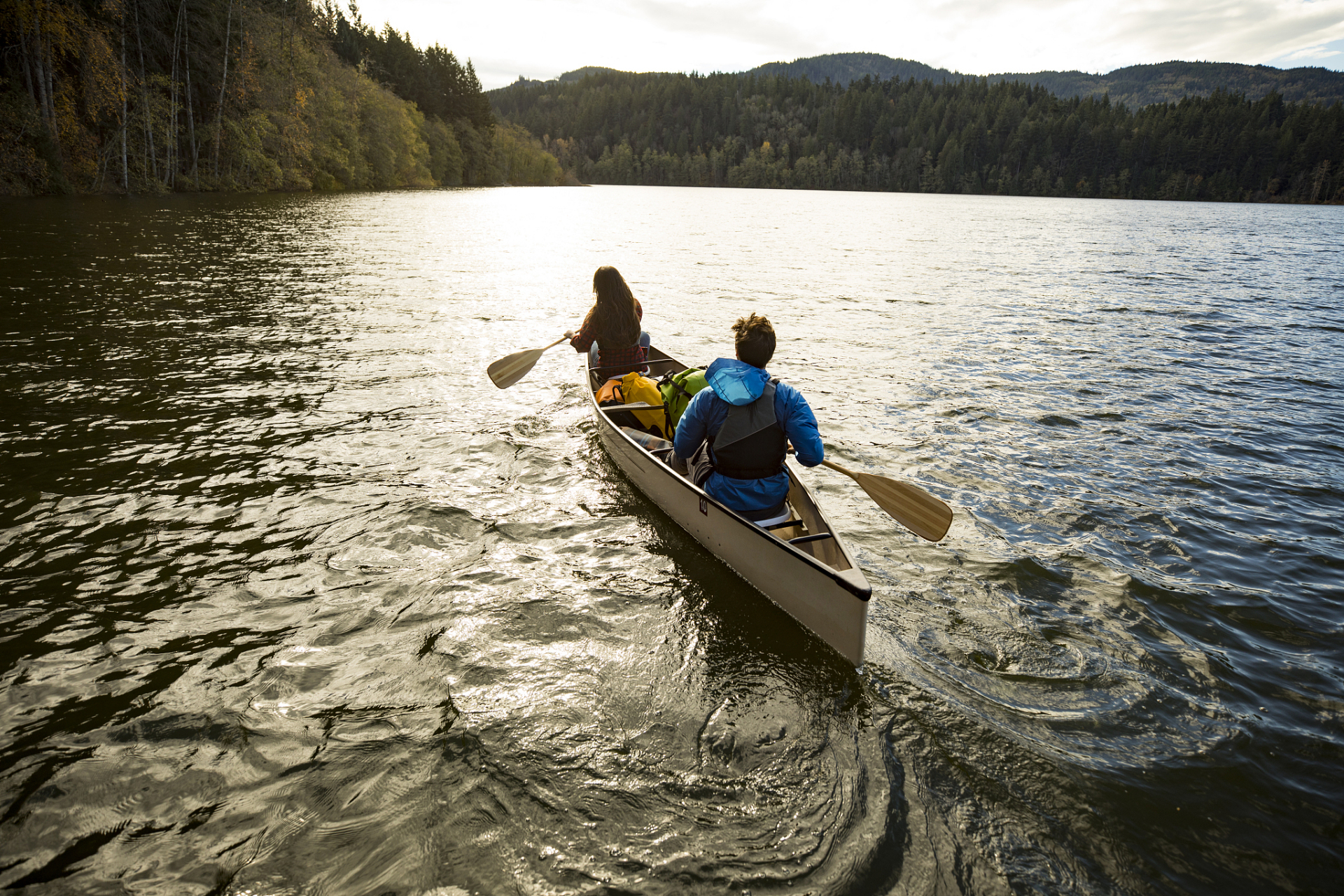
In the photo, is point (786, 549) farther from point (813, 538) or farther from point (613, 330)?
point (613, 330)

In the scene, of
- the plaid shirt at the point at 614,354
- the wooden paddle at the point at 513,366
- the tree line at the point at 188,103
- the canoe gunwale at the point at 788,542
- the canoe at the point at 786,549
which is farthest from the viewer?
the tree line at the point at 188,103

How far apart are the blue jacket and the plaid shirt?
4095 mm

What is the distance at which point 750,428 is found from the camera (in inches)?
217

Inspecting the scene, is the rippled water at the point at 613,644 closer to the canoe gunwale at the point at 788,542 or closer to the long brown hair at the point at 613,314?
the canoe gunwale at the point at 788,542

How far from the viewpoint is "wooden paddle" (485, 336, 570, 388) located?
10.1 meters

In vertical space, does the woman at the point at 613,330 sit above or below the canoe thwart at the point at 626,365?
above

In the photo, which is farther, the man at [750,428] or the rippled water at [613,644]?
the man at [750,428]

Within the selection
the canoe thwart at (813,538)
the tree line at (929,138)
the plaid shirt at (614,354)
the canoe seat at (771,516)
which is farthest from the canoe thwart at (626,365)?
the tree line at (929,138)

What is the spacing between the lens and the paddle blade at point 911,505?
19.2 ft

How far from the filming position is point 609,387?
28.3 feet

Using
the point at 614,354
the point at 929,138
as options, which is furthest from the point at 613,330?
the point at 929,138

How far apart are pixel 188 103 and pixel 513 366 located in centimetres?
4949

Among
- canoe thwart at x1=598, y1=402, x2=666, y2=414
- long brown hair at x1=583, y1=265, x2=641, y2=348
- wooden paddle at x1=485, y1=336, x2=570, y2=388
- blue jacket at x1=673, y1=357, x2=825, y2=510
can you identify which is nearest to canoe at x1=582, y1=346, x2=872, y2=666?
blue jacket at x1=673, y1=357, x2=825, y2=510

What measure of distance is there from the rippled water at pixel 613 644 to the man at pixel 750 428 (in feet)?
2.71
